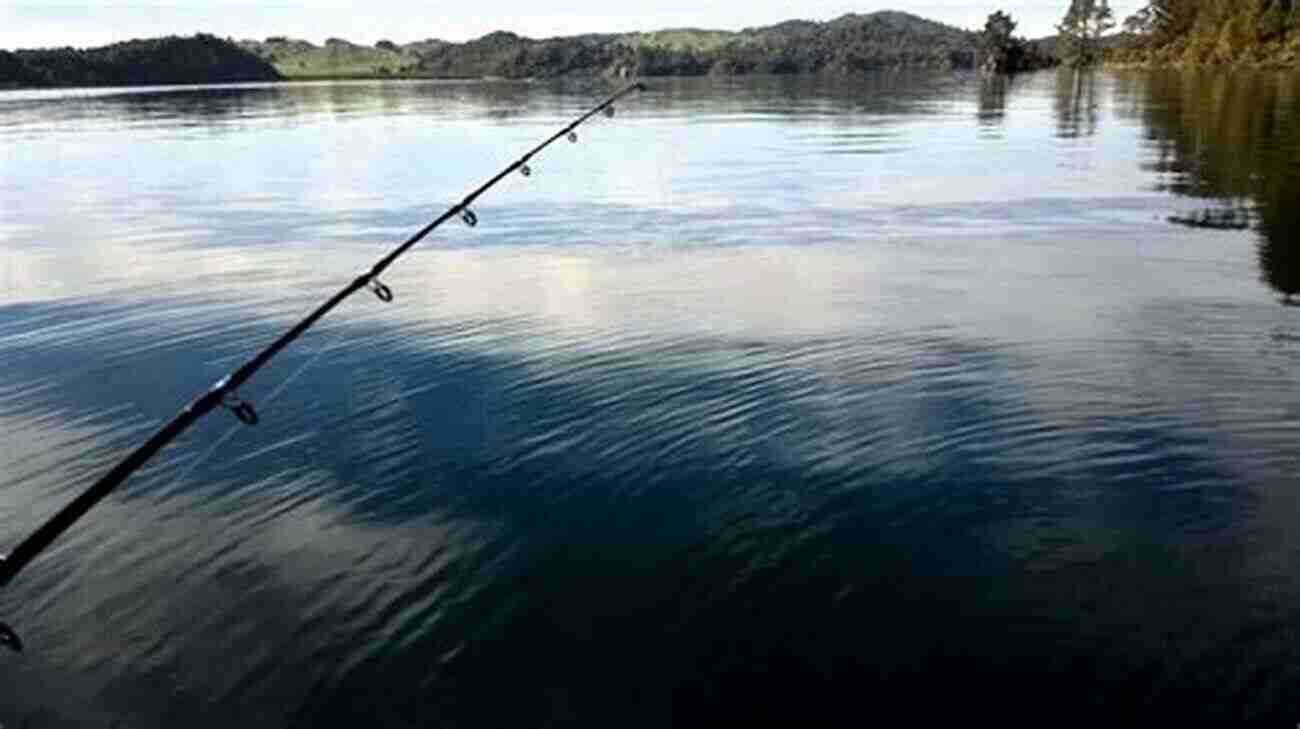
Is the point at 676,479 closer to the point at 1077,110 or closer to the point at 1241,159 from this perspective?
the point at 1241,159

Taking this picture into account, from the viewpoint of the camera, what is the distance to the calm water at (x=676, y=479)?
33.3 feet

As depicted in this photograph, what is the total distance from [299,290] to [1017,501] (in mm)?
19886

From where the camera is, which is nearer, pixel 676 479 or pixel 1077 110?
pixel 676 479

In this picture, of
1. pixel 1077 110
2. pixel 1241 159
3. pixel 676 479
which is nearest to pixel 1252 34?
pixel 1077 110

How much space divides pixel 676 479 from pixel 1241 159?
150ft

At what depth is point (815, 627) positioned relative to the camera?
35.6 ft

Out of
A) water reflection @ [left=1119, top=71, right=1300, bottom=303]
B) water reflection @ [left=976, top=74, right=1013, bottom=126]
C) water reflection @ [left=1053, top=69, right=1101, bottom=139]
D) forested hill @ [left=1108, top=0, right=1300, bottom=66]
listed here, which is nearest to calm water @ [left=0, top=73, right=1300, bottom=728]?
water reflection @ [left=1119, top=71, right=1300, bottom=303]

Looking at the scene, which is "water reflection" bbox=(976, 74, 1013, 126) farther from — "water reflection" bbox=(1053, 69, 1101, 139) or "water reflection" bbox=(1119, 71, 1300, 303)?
"water reflection" bbox=(1119, 71, 1300, 303)

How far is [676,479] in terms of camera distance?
14.5 m

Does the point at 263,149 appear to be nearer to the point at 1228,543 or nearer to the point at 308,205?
the point at 308,205

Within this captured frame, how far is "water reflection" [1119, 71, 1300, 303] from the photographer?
30.7 m

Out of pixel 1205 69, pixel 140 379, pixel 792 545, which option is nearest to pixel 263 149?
pixel 140 379

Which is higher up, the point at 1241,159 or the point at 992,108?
the point at 992,108

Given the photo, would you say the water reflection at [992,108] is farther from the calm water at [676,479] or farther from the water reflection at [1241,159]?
the calm water at [676,479]
